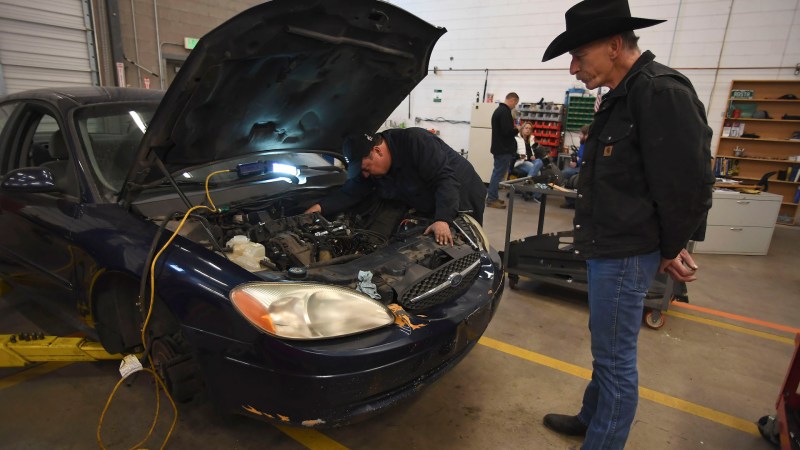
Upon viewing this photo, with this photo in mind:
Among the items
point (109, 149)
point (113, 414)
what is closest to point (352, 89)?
point (109, 149)

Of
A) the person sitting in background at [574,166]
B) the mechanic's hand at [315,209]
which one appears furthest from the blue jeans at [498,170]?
the mechanic's hand at [315,209]

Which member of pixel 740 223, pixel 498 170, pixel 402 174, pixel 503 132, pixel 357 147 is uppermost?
pixel 503 132

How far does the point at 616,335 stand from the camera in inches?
58.7

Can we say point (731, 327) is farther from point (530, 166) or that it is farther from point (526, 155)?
point (526, 155)

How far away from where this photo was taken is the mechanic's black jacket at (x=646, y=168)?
1.25 meters

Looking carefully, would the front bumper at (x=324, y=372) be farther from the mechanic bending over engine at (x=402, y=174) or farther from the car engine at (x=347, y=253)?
the mechanic bending over engine at (x=402, y=174)

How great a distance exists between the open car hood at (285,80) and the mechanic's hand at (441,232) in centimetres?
83

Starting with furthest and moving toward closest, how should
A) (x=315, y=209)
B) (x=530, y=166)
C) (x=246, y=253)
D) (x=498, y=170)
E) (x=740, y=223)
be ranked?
(x=530, y=166) < (x=498, y=170) < (x=740, y=223) < (x=315, y=209) < (x=246, y=253)

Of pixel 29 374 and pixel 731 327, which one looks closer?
pixel 29 374

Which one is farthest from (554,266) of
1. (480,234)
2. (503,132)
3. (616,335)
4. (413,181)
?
(503,132)

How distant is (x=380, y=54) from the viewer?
7.08 feet

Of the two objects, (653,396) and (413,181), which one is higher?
(413,181)

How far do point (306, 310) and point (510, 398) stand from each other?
1.31 metres

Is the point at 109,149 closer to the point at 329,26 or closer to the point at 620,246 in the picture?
the point at 329,26
